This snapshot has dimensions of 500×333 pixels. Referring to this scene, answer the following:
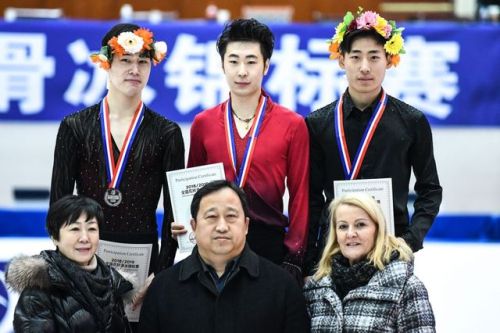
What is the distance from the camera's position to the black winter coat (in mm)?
3580

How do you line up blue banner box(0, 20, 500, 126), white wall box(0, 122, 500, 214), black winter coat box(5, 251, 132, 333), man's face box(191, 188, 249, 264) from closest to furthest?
black winter coat box(5, 251, 132, 333) → man's face box(191, 188, 249, 264) → blue banner box(0, 20, 500, 126) → white wall box(0, 122, 500, 214)

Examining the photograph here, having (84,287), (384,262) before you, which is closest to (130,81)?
(84,287)

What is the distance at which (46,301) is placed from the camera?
11.8ft

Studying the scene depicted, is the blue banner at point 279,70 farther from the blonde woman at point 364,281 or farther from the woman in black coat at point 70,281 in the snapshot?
the woman in black coat at point 70,281

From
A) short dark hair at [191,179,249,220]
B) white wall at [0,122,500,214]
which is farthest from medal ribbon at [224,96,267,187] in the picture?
white wall at [0,122,500,214]

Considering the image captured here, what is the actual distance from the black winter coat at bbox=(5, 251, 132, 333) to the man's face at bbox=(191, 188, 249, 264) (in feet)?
1.48

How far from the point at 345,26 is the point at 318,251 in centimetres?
93

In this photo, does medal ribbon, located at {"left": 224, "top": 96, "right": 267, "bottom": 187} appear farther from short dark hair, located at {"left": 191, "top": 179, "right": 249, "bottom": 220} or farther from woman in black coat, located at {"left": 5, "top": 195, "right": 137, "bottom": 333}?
woman in black coat, located at {"left": 5, "top": 195, "right": 137, "bottom": 333}

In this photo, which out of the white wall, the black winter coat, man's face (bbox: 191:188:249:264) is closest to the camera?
the black winter coat

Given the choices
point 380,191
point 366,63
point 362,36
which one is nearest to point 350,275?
point 380,191

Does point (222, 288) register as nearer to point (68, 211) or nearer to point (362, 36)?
point (68, 211)

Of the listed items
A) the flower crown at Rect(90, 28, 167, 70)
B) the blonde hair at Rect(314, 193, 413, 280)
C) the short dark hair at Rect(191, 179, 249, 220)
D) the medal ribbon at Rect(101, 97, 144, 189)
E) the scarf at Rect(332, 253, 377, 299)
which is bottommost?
the scarf at Rect(332, 253, 377, 299)

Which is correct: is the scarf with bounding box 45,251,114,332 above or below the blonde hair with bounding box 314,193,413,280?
below

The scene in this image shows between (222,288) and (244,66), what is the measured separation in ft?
3.08
